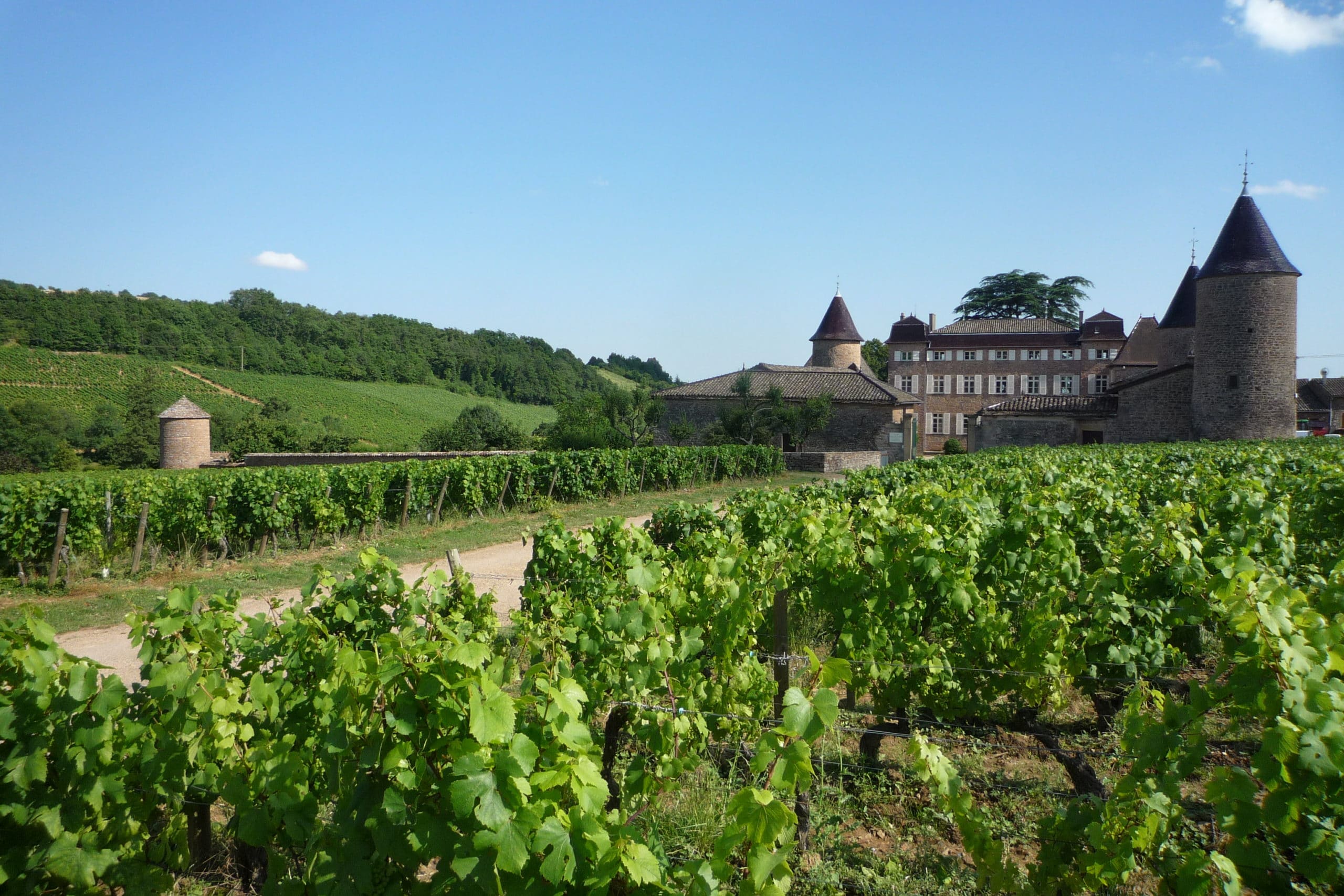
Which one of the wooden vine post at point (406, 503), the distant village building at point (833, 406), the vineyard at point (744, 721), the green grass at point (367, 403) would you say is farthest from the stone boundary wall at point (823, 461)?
the green grass at point (367, 403)

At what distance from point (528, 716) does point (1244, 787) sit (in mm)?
1922

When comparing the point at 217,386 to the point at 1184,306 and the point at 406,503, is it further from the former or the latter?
the point at 1184,306

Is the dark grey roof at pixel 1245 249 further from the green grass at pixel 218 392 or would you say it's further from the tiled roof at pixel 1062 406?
the green grass at pixel 218 392

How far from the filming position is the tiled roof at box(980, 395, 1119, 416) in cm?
3766

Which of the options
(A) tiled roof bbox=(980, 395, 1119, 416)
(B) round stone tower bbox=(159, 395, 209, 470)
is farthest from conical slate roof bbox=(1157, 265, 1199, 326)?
(B) round stone tower bbox=(159, 395, 209, 470)

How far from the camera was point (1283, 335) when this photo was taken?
31094mm

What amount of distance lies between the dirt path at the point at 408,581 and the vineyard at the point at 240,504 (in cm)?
235

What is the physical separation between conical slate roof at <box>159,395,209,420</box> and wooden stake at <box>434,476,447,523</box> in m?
26.9

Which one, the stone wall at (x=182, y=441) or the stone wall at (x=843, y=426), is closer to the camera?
the stone wall at (x=182, y=441)

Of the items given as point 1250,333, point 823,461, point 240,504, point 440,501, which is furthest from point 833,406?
point 240,504

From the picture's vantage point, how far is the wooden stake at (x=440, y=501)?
15750 mm

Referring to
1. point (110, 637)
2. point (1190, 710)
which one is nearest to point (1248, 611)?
point (1190, 710)

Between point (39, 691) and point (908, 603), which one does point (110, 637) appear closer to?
point (39, 691)

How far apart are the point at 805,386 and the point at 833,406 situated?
2.17 metres
